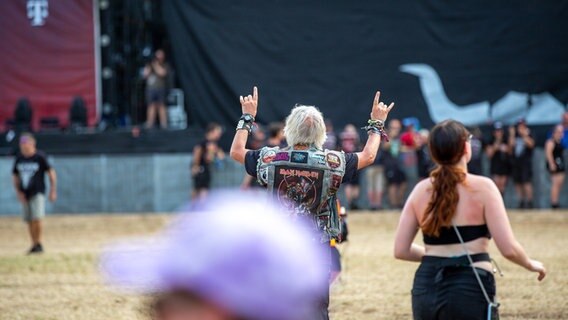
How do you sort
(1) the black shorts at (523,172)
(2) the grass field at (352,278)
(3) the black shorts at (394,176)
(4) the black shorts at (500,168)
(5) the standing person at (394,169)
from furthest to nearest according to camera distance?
1. (3) the black shorts at (394,176)
2. (5) the standing person at (394,169)
3. (4) the black shorts at (500,168)
4. (1) the black shorts at (523,172)
5. (2) the grass field at (352,278)

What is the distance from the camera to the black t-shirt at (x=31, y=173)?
1634cm

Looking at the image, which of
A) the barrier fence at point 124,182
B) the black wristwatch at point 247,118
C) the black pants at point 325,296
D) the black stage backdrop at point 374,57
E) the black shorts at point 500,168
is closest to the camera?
the black pants at point 325,296

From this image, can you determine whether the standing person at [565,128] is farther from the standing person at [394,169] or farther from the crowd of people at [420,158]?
the standing person at [394,169]

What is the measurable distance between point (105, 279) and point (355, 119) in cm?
2124

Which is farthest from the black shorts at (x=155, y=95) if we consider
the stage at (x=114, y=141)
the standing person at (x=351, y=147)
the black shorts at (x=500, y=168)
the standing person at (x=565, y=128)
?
the standing person at (x=565, y=128)

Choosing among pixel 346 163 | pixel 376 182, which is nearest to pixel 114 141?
pixel 376 182

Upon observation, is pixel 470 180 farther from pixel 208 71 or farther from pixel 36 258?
pixel 208 71

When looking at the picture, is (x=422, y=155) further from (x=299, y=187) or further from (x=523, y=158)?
(x=299, y=187)

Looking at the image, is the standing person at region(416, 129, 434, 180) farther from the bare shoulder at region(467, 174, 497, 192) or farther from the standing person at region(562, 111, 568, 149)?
the bare shoulder at region(467, 174, 497, 192)

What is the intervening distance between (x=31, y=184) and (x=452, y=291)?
12120 mm

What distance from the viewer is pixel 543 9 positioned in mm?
22812

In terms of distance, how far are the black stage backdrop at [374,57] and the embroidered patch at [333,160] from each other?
16651mm

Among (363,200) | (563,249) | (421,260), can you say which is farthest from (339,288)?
(363,200)

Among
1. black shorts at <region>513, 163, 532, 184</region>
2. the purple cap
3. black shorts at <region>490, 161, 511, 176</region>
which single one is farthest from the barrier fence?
the purple cap
